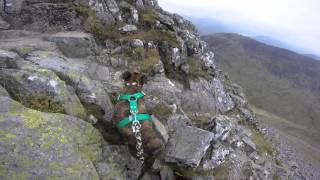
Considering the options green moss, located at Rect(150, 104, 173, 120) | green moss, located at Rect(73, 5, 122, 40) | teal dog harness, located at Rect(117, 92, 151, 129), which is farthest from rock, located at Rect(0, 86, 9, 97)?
green moss, located at Rect(73, 5, 122, 40)

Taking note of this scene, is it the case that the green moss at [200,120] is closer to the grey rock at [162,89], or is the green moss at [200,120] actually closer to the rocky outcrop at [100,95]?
the rocky outcrop at [100,95]

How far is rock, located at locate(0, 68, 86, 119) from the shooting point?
471 inches

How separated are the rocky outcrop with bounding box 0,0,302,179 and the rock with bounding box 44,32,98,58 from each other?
0.06 m

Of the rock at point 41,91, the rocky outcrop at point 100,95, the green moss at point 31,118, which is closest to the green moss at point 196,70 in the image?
the rocky outcrop at point 100,95

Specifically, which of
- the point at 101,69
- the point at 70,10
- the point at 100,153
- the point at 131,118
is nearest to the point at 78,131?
the point at 100,153

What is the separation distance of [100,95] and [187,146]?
4.15 metres

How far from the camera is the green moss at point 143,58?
21938mm

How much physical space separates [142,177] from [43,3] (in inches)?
607

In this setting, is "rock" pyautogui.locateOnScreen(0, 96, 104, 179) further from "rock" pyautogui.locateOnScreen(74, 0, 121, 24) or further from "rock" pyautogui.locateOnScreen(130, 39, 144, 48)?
"rock" pyautogui.locateOnScreen(74, 0, 121, 24)

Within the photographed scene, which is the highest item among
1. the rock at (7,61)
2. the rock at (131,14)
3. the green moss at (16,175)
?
the rock at (131,14)

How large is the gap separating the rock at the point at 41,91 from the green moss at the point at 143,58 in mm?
9255

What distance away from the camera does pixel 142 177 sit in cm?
1223

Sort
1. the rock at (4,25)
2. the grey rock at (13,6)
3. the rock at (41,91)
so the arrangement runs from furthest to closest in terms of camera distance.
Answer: the grey rock at (13,6) < the rock at (4,25) < the rock at (41,91)

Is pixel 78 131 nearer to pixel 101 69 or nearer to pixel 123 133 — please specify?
pixel 123 133
